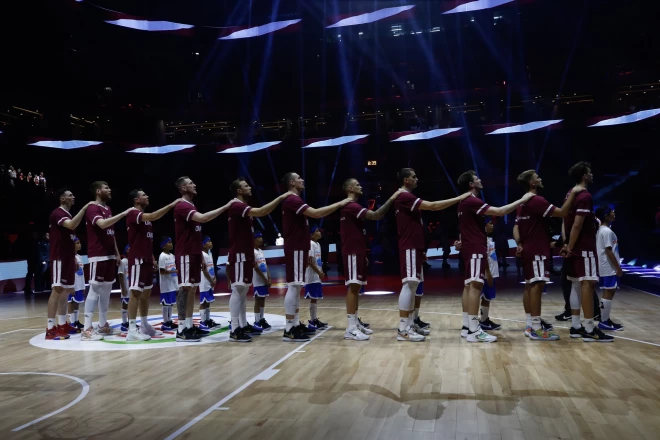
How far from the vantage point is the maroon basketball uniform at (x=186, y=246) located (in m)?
6.12

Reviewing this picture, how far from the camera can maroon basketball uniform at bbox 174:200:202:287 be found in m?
6.12

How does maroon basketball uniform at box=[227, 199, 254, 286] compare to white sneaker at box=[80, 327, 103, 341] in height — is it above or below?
above

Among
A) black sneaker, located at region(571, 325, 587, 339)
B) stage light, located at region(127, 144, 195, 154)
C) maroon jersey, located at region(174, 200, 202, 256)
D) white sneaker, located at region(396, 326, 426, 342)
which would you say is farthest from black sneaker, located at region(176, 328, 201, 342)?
stage light, located at region(127, 144, 195, 154)

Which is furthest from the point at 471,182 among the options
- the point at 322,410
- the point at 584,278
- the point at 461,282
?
the point at 461,282

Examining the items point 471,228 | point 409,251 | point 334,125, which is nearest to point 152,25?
point 334,125

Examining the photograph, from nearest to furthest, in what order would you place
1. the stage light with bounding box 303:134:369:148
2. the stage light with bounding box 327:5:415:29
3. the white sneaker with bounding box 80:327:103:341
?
the white sneaker with bounding box 80:327:103:341
the stage light with bounding box 303:134:369:148
the stage light with bounding box 327:5:415:29

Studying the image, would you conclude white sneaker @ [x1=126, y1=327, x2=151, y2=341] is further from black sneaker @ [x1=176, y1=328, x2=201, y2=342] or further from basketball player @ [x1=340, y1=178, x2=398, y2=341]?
basketball player @ [x1=340, y1=178, x2=398, y2=341]

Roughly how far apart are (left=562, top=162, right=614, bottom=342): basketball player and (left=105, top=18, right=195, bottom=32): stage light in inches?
851

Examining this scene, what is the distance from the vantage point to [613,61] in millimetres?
19031

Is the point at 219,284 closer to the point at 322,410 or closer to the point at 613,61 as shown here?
the point at 322,410

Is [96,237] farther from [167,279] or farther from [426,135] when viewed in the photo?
[426,135]

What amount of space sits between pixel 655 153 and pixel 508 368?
49.1 feet

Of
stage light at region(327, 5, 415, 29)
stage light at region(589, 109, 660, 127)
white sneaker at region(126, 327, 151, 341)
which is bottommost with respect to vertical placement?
white sneaker at region(126, 327, 151, 341)

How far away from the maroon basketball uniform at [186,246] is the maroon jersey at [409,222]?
2403 millimetres
